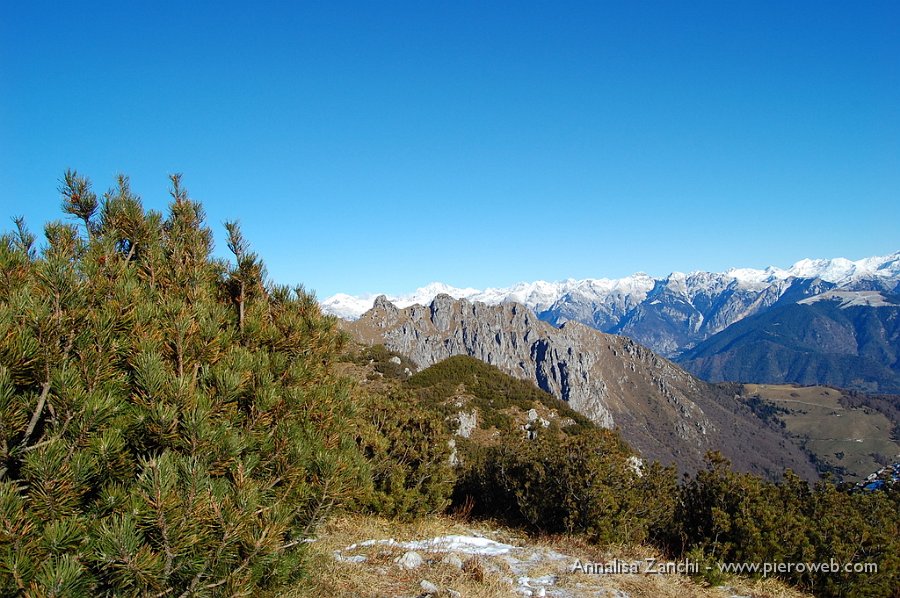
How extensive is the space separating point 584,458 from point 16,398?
40.4 feet

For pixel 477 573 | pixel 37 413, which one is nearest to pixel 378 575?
pixel 477 573

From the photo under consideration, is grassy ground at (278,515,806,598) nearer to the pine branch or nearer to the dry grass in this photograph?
the dry grass

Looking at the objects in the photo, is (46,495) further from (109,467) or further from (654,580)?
(654,580)

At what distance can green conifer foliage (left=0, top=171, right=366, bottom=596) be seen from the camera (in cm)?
371

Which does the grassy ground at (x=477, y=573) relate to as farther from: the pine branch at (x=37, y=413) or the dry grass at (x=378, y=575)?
the pine branch at (x=37, y=413)

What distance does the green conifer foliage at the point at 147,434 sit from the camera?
3.71 m

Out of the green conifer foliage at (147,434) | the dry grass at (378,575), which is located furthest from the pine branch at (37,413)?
the dry grass at (378,575)

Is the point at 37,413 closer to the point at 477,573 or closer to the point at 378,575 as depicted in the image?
the point at 378,575

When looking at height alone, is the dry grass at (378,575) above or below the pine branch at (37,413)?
below

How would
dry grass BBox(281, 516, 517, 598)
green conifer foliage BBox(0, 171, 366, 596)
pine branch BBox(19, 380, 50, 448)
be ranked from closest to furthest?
1. green conifer foliage BBox(0, 171, 366, 596)
2. pine branch BBox(19, 380, 50, 448)
3. dry grass BBox(281, 516, 517, 598)

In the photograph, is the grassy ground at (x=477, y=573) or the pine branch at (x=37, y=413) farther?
the grassy ground at (x=477, y=573)

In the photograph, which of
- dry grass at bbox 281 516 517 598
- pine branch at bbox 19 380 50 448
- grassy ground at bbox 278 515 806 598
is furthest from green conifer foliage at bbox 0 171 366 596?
grassy ground at bbox 278 515 806 598

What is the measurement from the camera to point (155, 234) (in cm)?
686

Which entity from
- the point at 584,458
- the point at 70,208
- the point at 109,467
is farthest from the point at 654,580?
the point at 70,208
